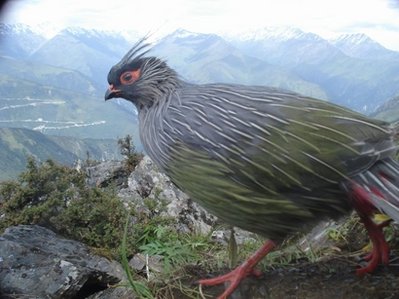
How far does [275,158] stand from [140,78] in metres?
1.33

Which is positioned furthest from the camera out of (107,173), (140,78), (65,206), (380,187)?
(107,173)

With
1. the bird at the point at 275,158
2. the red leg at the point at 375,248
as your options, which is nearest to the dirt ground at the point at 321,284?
the red leg at the point at 375,248

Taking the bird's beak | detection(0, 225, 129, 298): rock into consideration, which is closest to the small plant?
detection(0, 225, 129, 298): rock

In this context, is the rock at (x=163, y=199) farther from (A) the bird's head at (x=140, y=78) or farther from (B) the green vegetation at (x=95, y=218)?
(A) the bird's head at (x=140, y=78)

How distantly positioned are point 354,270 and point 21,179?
5.34 m

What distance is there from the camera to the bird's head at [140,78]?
3.76 metres

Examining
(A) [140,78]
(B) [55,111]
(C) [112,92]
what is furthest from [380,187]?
(B) [55,111]

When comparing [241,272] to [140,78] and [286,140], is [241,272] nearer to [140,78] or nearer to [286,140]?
[286,140]

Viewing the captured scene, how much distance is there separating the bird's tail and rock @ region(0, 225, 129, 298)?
3.14m

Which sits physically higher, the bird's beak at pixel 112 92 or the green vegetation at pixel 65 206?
Result: the bird's beak at pixel 112 92

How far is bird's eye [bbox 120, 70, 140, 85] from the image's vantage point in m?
3.82

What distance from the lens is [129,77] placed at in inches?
151

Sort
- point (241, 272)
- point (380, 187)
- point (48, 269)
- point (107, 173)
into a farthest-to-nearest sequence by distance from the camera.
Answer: point (107, 173)
point (48, 269)
point (241, 272)
point (380, 187)

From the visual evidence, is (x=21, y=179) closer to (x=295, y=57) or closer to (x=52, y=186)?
(x=52, y=186)
